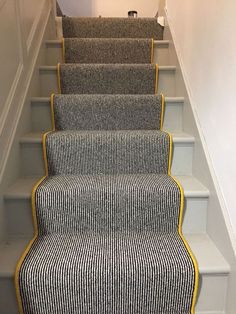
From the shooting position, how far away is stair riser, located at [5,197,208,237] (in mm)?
1180

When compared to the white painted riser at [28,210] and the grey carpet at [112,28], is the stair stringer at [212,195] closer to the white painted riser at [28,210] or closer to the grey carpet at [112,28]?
the white painted riser at [28,210]

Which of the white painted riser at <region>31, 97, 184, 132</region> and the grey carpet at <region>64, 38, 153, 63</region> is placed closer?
the white painted riser at <region>31, 97, 184, 132</region>

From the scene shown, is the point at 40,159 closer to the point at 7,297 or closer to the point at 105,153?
the point at 105,153

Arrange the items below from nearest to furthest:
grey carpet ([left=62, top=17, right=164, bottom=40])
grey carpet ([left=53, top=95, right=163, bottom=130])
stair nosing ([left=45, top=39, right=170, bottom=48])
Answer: grey carpet ([left=53, top=95, right=163, bottom=130])
stair nosing ([left=45, top=39, right=170, bottom=48])
grey carpet ([left=62, top=17, right=164, bottom=40])

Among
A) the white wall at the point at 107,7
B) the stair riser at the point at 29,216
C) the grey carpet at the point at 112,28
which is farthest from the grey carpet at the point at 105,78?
the white wall at the point at 107,7

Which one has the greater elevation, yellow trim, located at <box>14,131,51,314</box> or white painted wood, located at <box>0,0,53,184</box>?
white painted wood, located at <box>0,0,53,184</box>

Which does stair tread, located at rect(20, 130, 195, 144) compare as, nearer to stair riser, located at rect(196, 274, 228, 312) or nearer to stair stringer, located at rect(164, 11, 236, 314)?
stair stringer, located at rect(164, 11, 236, 314)

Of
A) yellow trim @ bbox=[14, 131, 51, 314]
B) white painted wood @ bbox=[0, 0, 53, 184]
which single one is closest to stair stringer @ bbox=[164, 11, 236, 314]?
yellow trim @ bbox=[14, 131, 51, 314]

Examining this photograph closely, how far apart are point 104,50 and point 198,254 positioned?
1473mm

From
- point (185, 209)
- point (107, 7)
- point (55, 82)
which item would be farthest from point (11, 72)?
point (107, 7)

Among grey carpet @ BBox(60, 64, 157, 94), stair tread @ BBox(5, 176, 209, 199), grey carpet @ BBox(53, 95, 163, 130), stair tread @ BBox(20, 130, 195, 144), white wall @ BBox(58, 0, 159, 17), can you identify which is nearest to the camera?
stair tread @ BBox(5, 176, 209, 199)

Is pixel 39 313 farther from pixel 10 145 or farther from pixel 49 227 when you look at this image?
pixel 10 145

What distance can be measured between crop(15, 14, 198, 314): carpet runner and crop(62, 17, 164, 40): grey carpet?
0.98 metres

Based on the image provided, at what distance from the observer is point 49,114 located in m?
1.57
